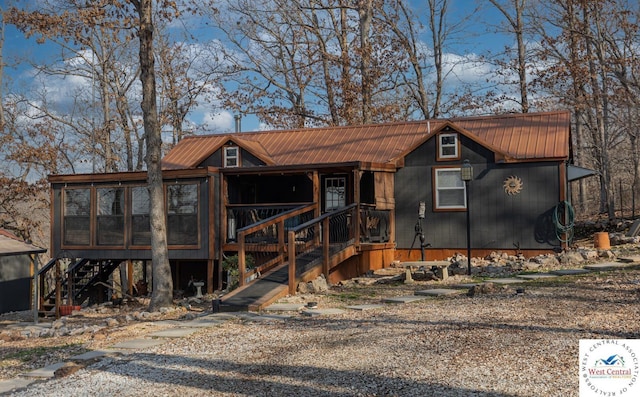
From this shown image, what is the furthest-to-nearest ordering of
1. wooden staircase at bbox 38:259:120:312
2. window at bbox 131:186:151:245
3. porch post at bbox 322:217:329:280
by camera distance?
wooden staircase at bbox 38:259:120:312, window at bbox 131:186:151:245, porch post at bbox 322:217:329:280

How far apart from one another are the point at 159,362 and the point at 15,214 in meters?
25.2

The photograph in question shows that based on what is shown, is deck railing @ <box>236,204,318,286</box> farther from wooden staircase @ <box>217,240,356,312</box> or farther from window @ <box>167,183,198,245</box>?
window @ <box>167,183,198,245</box>

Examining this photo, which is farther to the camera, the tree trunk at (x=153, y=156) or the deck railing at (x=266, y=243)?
the tree trunk at (x=153, y=156)

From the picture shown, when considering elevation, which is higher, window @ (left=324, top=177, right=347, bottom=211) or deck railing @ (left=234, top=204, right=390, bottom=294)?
window @ (left=324, top=177, right=347, bottom=211)

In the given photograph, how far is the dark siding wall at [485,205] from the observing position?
57.5 ft

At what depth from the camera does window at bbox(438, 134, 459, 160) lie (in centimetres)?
1827

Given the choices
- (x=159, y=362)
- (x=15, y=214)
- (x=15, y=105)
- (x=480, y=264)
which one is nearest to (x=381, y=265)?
(x=480, y=264)

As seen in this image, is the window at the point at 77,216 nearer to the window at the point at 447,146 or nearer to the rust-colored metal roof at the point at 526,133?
the window at the point at 447,146

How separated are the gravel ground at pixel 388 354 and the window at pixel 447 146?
8.63 m

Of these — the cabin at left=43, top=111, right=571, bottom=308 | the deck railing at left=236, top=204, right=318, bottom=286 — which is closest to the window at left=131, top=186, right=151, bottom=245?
the cabin at left=43, top=111, right=571, bottom=308

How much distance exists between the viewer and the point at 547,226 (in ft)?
57.4

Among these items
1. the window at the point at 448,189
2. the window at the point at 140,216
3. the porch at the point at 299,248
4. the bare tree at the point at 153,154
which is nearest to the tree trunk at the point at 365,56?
the window at the point at 448,189

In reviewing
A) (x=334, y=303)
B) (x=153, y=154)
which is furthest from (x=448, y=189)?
(x=153, y=154)

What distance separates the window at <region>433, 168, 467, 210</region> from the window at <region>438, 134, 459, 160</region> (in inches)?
13.9
